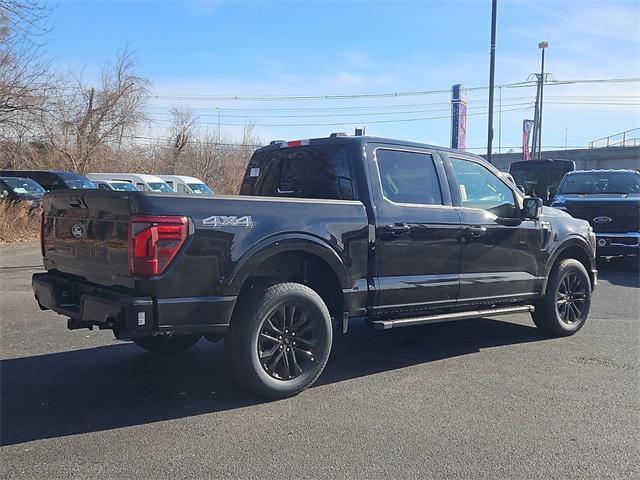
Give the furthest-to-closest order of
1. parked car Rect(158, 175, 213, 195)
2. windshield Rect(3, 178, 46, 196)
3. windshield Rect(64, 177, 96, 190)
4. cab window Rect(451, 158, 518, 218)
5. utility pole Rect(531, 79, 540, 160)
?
utility pole Rect(531, 79, 540, 160)
parked car Rect(158, 175, 213, 195)
windshield Rect(64, 177, 96, 190)
windshield Rect(3, 178, 46, 196)
cab window Rect(451, 158, 518, 218)

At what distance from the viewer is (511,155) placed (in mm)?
65875

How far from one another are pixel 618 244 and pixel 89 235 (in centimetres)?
1062

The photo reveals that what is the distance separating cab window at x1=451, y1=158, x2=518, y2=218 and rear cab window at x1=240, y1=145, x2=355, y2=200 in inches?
51.2

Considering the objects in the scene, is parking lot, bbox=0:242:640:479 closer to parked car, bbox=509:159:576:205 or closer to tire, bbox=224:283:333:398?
tire, bbox=224:283:333:398

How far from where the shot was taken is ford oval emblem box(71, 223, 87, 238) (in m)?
4.63

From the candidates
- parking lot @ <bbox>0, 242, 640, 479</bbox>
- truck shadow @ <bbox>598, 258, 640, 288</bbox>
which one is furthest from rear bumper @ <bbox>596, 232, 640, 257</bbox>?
parking lot @ <bbox>0, 242, 640, 479</bbox>

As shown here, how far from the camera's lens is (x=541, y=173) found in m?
22.0

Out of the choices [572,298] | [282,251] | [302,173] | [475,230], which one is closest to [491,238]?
[475,230]

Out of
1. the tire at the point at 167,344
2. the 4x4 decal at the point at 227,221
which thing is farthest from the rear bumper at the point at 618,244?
the 4x4 decal at the point at 227,221

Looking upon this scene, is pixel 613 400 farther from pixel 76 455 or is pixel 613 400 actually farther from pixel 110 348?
pixel 110 348

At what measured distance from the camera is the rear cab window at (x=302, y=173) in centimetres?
538

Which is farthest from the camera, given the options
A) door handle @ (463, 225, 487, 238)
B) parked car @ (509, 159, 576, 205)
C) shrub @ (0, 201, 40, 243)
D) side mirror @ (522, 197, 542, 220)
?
parked car @ (509, 159, 576, 205)

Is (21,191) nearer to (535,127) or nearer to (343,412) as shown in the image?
(343,412)

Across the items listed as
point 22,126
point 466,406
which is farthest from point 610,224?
point 22,126
